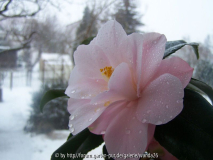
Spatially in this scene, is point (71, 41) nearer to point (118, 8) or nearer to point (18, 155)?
point (118, 8)

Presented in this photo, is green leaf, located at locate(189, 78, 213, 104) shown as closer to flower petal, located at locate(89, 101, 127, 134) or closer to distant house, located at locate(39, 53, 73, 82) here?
flower petal, located at locate(89, 101, 127, 134)

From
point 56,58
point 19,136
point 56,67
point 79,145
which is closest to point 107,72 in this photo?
point 79,145

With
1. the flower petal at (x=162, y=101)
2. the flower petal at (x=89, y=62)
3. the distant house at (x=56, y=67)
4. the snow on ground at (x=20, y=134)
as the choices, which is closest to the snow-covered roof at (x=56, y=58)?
the distant house at (x=56, y=67)

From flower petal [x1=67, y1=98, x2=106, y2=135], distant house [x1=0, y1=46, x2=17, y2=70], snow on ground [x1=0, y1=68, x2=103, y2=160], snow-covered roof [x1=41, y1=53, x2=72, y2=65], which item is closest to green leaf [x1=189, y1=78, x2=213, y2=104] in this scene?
flower petal [x1=67, y1=98, x2=106, y2=135]

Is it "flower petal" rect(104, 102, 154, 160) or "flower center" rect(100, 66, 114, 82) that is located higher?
A: "flower center" rect(100, 66, 114, 82)

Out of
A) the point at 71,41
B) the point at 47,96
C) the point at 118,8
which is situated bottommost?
the point at 47,96

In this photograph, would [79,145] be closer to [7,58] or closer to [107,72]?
[107,72]

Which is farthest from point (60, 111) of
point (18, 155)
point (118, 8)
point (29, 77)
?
point (118, 8)
